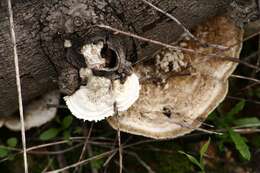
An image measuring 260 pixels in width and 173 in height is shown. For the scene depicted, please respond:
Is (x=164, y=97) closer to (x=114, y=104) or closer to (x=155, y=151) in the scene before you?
(x=114, y=104)

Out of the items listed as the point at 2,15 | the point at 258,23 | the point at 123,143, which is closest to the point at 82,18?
the point at 2,15

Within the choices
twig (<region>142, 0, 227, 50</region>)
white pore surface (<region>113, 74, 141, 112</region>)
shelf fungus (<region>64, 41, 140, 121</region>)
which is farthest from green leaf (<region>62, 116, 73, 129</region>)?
twig (<region>142, 0, 227, 50</region>)

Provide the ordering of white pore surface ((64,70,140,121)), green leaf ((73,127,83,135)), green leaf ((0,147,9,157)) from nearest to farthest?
white pore surface ((64,70,140,121)) < green leaf ((0,147,9,157)) < green leaf ((73,127,83,135))

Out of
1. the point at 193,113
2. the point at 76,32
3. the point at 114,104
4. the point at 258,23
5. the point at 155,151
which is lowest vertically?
the point at 155,151

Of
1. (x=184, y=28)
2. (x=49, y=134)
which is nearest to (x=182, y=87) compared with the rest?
(x=184, y=28)

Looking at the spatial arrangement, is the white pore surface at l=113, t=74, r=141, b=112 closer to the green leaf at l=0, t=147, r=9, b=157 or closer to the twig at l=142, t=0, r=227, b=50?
the twig at l=142, t=0, r=227, b=50

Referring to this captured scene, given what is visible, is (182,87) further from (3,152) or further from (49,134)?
(3,152)

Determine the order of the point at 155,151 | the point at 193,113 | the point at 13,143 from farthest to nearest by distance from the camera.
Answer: the point at 155,151 < the point at 13,143 < the point at 193,113

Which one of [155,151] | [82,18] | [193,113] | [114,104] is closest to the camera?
[82,18]

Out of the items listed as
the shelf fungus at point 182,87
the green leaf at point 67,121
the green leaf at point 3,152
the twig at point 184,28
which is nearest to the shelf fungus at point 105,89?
the shelf fungus at point 182,87
